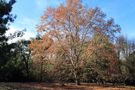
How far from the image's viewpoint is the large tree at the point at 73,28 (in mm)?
44812

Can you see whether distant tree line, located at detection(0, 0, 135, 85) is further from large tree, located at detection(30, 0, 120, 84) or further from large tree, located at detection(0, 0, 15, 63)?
large tree, located at detection(0, 0, 15, 63)

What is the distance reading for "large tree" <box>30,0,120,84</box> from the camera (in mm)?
44812

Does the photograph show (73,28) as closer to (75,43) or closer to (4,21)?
(75,43)

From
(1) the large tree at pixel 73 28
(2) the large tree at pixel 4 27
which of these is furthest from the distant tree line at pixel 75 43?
(2) the large tree at pixel 4 27

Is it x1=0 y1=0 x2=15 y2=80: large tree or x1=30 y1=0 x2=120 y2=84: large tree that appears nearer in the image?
x1=0 y1=0 x2=15 y2=80: large tree

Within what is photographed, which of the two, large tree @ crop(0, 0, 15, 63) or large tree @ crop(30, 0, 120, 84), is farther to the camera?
large tree @ crop(30, 0, 120, 84)

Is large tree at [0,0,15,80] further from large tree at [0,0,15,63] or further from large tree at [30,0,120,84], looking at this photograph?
large tree at [30,0,120,84]

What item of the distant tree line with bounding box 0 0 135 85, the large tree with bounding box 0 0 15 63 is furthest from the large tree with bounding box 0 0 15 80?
the distant tree line with bounding box 0 0 135 85

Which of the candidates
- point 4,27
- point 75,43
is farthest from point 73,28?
point 4,27

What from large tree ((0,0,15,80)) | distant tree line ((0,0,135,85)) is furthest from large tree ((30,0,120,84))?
large tree ((0,0,15,80))

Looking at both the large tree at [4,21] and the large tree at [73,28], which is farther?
the large tree at [73,28]

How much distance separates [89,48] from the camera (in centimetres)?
4391

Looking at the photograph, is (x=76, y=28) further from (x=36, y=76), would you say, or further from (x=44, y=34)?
(x=36, y=76)

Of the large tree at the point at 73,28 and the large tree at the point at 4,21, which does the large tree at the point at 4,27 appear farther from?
the large tree at the point at 73,28
